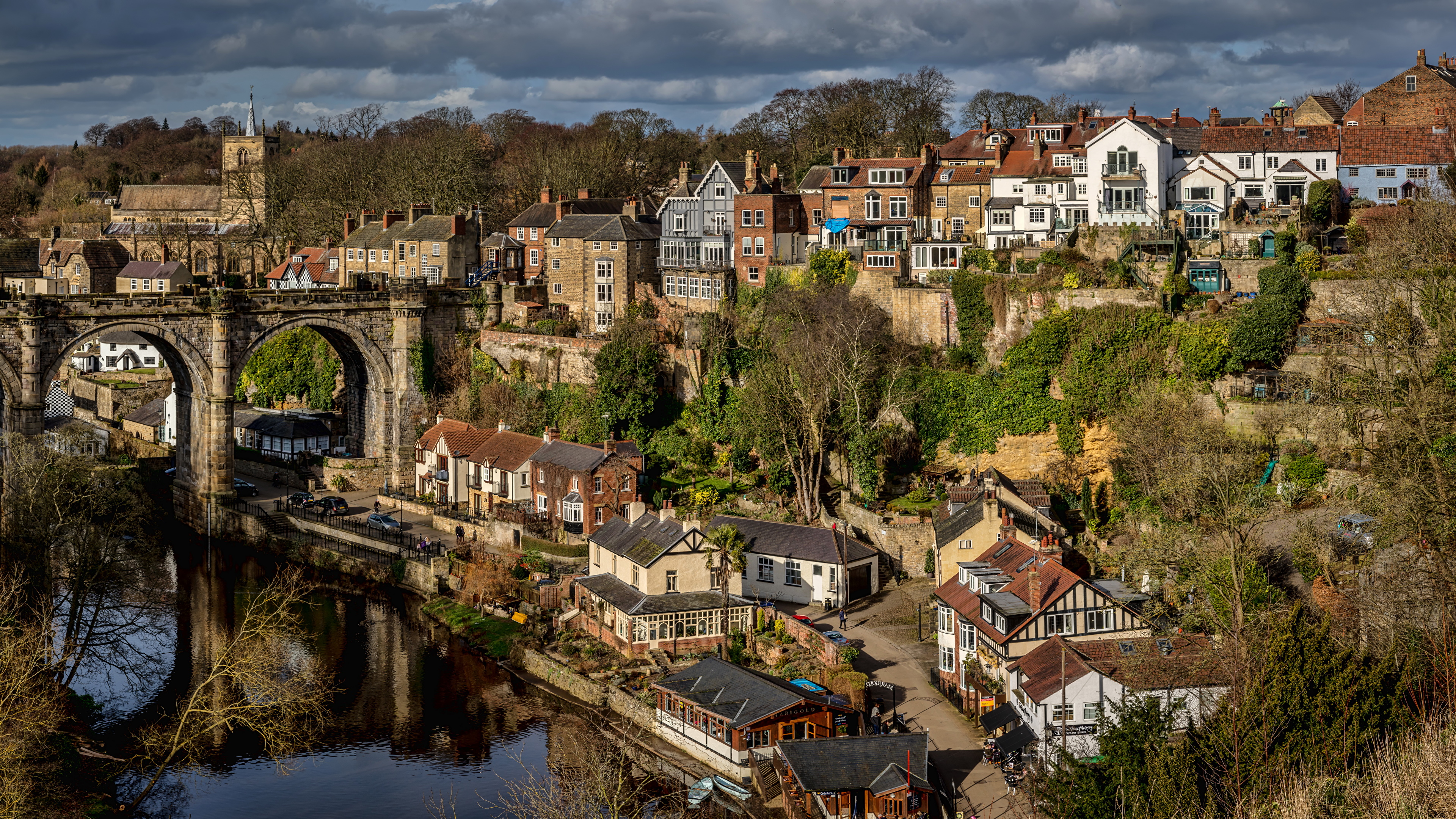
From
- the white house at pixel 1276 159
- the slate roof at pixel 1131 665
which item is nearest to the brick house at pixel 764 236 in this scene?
the white house at pixel 1276 159

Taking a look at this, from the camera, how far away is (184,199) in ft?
373

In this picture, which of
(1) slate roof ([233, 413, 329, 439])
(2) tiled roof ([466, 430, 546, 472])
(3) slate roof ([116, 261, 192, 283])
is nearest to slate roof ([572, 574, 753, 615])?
(2) tiled roof ([466, 430, 546, 472])

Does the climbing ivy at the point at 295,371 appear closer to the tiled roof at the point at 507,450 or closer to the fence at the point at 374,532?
the fence at the point at 374,532

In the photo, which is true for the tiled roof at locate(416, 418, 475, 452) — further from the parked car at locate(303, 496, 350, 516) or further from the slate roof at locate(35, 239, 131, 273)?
the slate roof at locate(35, 239, 131, 273)

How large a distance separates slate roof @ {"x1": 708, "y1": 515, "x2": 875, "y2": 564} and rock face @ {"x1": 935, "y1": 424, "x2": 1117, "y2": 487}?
620 centimetres

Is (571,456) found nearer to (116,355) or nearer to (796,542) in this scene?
(796,542)

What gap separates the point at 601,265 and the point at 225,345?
15.8 metres

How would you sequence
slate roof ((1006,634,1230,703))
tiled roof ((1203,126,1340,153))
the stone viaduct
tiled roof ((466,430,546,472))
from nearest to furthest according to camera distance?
1. slate roof ((1006,634,1230,703))
2. tiled roof ((466,430,546,472))
3. tiled roof ((1203,126,1340,153))
4. the stone viaduct

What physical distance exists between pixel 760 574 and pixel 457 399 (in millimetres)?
23127

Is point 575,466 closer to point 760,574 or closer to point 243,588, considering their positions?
Result: point 760,574

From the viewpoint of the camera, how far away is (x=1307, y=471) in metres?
43.8

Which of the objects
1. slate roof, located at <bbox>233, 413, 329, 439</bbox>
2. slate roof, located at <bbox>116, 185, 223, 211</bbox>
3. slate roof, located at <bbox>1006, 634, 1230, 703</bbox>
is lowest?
slate roof, located at <bbox>1006, 634, 1230, 703</bbox>

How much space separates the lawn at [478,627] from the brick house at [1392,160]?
35015 millimetres

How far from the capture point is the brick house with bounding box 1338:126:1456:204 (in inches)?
2147
